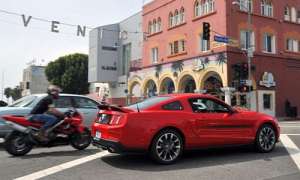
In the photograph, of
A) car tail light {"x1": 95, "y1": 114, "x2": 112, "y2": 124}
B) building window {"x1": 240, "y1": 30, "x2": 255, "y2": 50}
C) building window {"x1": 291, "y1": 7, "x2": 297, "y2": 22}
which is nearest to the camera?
car tail light {"x1": 95, "y1": 114, "x2": 112, "y2": 124}

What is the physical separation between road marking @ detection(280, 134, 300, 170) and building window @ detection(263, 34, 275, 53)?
74.6ft

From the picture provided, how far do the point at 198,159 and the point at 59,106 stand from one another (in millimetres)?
5202

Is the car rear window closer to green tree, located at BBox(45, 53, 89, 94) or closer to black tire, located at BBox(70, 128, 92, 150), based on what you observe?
black tire, located at BBox(70, 128, 92, 150)

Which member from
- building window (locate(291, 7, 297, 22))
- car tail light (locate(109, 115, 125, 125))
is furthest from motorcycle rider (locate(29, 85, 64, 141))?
building window (locate(291, 7, 297, 22))

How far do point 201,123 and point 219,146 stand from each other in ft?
2.48

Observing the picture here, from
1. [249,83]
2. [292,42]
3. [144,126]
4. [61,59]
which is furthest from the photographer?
[61,59]

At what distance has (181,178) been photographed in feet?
23.1

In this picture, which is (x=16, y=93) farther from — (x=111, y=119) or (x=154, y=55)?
(x=111, y=119)

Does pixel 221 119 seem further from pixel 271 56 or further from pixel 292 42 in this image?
pixel 292 42

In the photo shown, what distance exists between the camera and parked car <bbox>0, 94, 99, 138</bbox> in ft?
37.0

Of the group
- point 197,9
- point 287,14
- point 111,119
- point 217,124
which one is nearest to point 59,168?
point 111,119

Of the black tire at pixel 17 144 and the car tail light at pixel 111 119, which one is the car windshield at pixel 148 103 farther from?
the black tire at pixel 17 144

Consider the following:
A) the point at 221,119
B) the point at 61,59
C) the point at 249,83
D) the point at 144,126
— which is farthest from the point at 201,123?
the point at 61,59

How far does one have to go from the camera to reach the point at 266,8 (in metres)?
34.7
